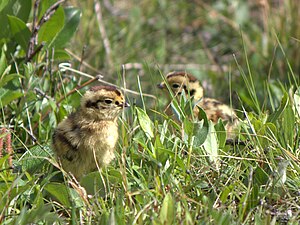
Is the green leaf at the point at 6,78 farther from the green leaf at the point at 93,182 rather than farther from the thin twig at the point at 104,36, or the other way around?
the thin twig at the point at 104,36

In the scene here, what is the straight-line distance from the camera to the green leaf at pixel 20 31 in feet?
13.1

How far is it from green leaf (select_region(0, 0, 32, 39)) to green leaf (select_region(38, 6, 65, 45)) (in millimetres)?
115

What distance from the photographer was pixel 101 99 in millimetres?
3516

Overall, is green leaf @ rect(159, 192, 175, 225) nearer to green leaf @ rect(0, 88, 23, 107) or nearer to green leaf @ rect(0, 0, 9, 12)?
green leaf @ rect(0, 88, 23, 107)

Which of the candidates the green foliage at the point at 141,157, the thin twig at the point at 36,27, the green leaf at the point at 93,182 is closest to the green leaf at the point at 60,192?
the green foliage at the point at 141,157

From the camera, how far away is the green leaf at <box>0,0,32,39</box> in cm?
403

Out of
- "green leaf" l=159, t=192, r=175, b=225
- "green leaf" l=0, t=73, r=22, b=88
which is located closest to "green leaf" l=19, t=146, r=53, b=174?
"green leaf" l=0, t=73, r=22, b=88

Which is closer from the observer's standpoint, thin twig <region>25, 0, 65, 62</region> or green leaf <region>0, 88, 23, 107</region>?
green leaf <region>0, 88, 23, 107</region>

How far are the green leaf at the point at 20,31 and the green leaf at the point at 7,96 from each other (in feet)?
1.40

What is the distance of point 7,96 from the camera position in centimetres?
369

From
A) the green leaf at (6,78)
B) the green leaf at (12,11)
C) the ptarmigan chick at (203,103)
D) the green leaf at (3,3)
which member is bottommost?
the ptarmigan chick at (203,103)

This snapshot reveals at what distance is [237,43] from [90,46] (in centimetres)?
139

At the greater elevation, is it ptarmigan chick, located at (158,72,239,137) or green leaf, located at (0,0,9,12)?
green leaf, located at (0,0,9,12)

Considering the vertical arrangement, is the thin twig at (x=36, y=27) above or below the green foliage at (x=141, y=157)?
above
